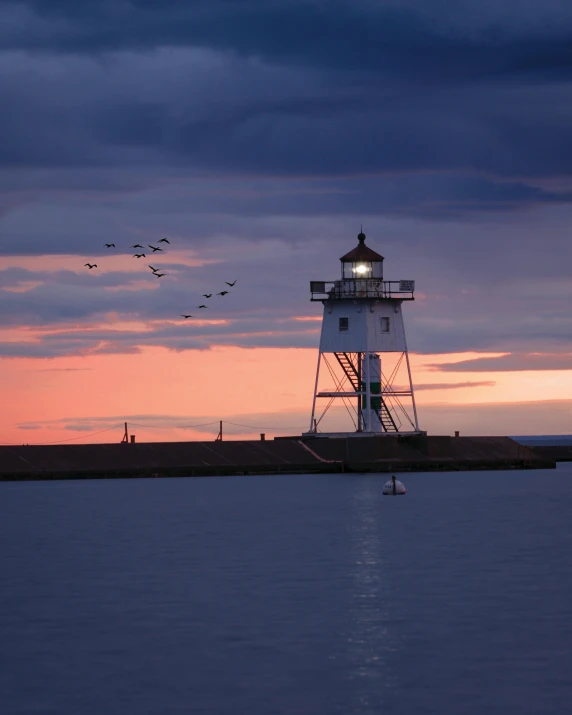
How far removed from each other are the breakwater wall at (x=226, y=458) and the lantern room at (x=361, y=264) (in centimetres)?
1147

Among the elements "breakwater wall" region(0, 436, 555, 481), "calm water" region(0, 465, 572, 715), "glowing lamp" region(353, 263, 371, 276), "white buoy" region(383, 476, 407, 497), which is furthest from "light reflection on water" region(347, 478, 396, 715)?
"glowing lamp" region(353, 263, 371, 276)

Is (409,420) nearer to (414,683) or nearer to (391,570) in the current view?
(391,570)

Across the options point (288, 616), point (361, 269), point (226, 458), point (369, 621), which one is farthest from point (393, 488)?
point (369, 621)

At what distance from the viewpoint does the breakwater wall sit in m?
101

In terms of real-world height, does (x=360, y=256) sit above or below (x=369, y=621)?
above

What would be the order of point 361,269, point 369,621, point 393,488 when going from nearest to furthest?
1. point 369,621
2. point 393,488
3. point 361,269

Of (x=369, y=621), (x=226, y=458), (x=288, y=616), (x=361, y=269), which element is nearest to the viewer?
(x=369, y=621)

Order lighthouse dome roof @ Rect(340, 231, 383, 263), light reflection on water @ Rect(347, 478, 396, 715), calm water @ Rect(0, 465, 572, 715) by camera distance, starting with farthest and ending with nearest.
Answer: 1. lighthouse dome roof @ Rect(340, 231, 383, 263)
2. light reflection on water @ Rect(347, 478, 396, 715)
3. calm water @ Rect(0, 465, 572, 715)

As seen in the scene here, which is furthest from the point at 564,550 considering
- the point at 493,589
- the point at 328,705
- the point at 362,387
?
the point at 362,387

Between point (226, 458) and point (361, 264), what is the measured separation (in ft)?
54.3

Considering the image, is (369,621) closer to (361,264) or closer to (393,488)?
(393,488)

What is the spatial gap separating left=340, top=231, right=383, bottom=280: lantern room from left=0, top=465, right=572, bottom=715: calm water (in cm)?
3269

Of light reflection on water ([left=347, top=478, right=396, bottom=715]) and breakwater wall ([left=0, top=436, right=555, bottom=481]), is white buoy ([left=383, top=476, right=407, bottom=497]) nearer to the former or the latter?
breakwater wall ([left=0, top=436, right=555, bottom=481])

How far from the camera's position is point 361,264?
4215 inches
